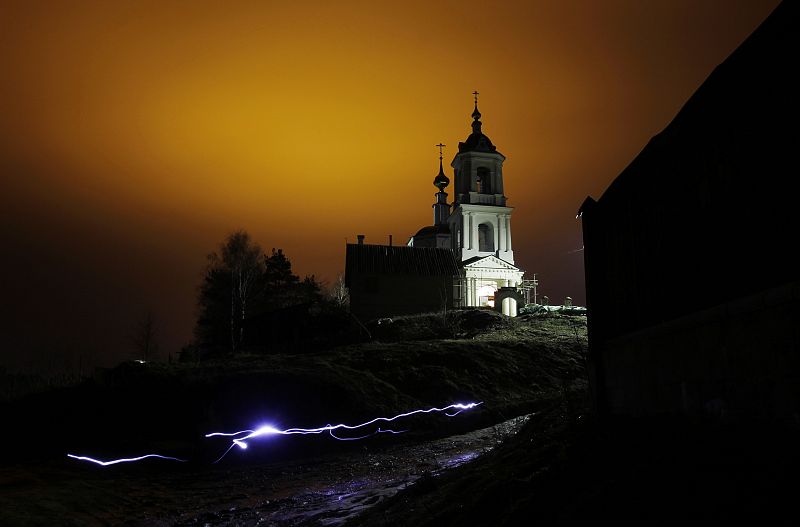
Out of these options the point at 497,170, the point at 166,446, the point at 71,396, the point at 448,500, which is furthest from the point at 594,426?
the point at 497,170

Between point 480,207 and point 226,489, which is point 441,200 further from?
point 226,489

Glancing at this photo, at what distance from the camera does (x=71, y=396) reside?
19.2m

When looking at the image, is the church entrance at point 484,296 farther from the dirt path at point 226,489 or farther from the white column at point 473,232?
the dirt path at point 226,489

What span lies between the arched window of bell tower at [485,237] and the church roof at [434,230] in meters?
10.5

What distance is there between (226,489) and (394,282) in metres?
37.9

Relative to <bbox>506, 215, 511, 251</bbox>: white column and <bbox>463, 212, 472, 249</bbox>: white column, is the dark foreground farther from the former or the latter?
<bbox>506, 215, 511, 251</bbox>: white column

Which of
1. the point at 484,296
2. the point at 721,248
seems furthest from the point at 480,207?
the point at 721,248

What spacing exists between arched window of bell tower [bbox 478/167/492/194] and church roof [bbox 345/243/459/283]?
17807 mm

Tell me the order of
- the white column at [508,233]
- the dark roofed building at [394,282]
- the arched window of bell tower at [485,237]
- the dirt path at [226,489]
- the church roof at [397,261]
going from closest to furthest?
the dirt path at [226,489], the dark roofed building at [394,282], the church roof at [397,261], the white column at [508,233], the arched window of bell tower at [485,237]

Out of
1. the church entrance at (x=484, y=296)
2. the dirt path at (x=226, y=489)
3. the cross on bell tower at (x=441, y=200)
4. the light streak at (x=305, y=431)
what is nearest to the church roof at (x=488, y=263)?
the church entrance at (x=484, y=296)

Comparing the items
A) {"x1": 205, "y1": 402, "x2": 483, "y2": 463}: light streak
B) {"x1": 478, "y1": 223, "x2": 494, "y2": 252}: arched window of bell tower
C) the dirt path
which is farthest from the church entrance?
the dirt path

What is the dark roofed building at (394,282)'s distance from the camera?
49.6m

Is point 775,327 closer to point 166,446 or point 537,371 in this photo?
point 166,446

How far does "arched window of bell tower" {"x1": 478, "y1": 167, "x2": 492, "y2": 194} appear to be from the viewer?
7093 cm
